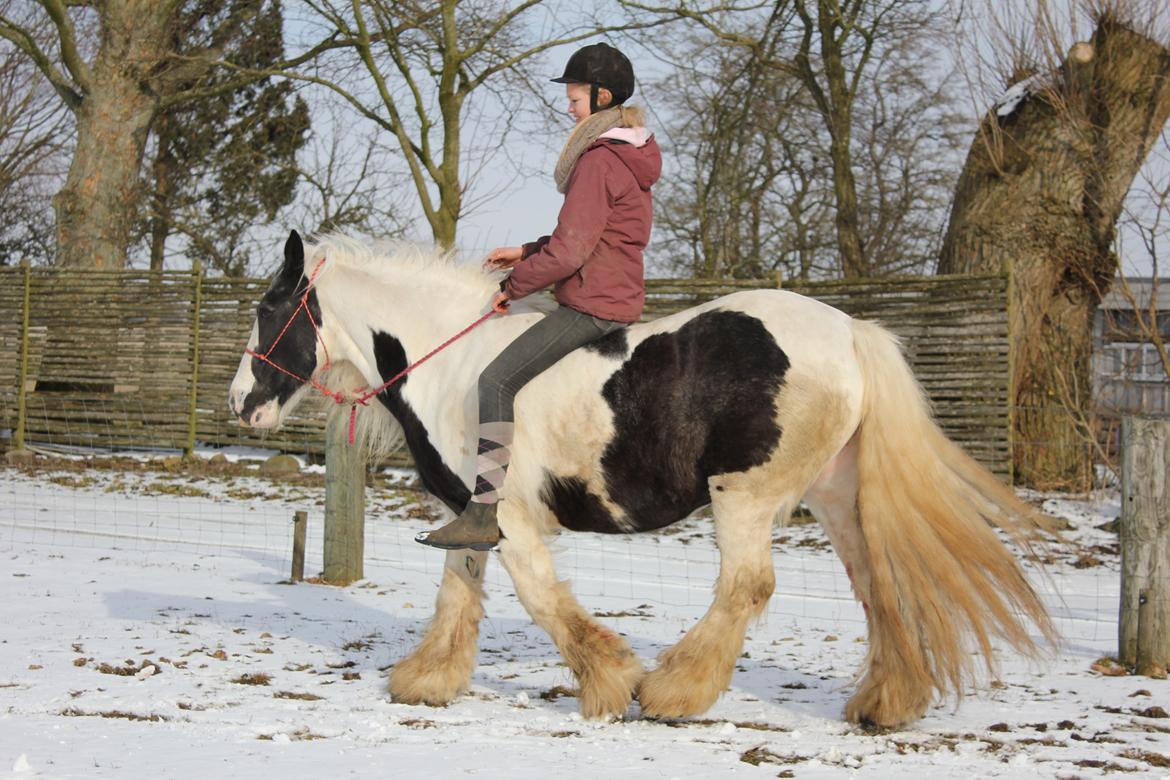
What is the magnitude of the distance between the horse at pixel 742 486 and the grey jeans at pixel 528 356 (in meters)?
0.07

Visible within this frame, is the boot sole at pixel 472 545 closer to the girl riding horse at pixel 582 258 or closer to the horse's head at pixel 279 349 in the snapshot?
the girl riding horse at pixel 582 258

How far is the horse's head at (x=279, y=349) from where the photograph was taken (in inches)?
196

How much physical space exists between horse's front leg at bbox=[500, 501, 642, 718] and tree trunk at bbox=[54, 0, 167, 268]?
14.0 m

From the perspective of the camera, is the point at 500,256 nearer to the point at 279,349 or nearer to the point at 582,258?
the point at 582,258

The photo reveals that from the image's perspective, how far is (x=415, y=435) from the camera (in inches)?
187

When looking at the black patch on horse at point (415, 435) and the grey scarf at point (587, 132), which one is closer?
the grey scarf at point (587, 132)

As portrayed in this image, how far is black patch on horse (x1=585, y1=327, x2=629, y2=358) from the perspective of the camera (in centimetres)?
438

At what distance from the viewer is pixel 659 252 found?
27125 mm

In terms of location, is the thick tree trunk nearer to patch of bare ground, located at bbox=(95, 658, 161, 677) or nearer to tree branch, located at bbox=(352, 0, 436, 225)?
tree branch, located at bbox=(352, 0, 436, 225)

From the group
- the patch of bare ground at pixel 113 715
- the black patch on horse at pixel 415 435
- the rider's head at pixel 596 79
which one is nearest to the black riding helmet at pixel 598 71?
the rider's head at pixel 596 79

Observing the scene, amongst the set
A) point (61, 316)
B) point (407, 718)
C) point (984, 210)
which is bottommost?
point (407, 718)

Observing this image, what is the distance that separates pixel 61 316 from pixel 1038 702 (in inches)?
538

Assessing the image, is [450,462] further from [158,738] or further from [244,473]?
[244,473]

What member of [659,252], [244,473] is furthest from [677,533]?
A: [659,252]
